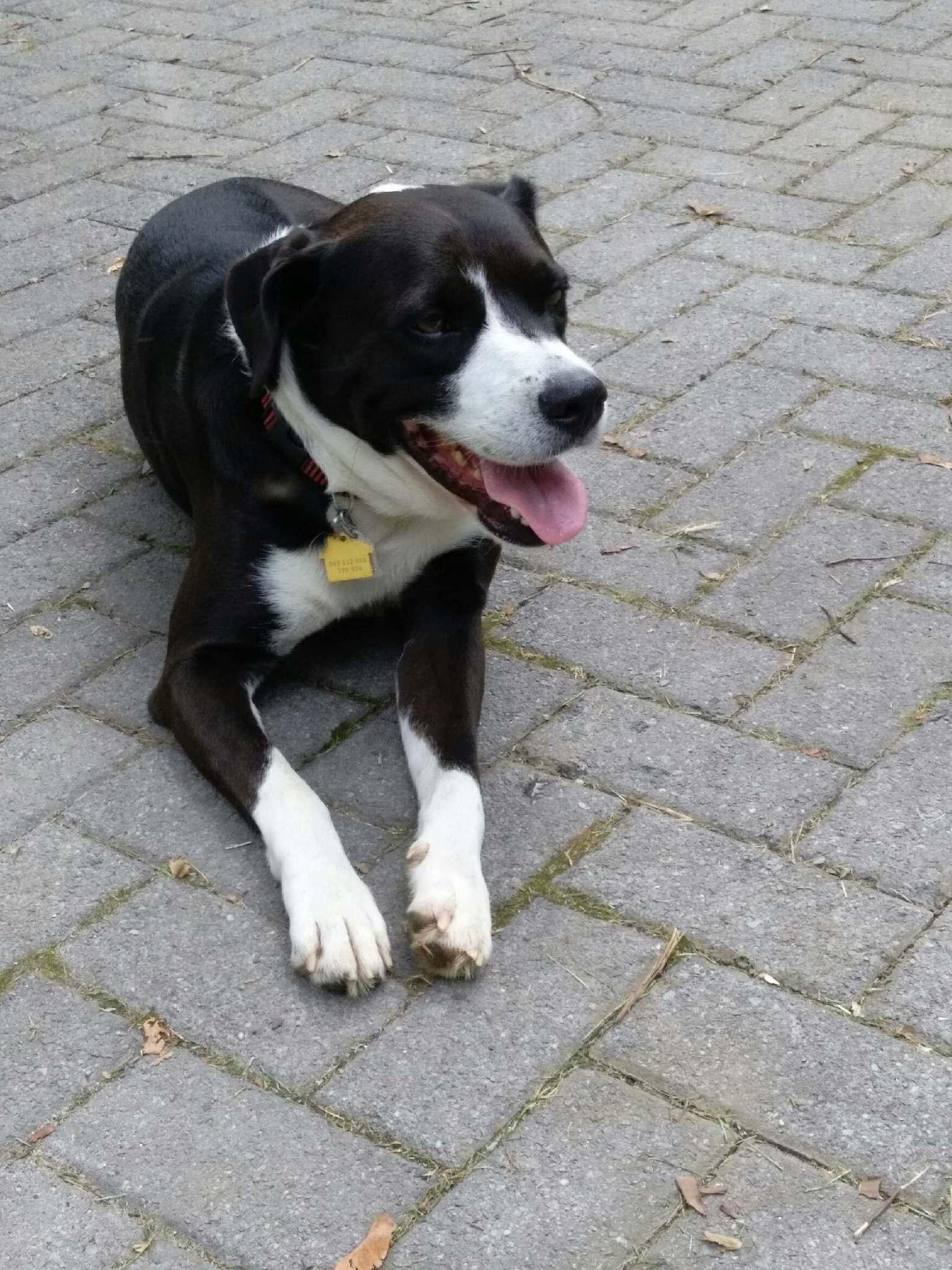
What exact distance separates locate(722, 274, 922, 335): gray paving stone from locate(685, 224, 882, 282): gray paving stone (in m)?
0.08

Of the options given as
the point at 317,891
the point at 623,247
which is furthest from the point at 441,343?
the point at 623,247

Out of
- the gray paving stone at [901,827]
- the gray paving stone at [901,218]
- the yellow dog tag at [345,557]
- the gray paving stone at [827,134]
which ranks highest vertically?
the yellow dog tag at [345,557]

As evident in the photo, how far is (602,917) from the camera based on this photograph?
2.91m

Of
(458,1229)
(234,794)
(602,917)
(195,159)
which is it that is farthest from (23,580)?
(195,159)

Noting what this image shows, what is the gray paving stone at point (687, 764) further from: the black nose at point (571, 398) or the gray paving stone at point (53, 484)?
the gray paving stone at point (53, 484)

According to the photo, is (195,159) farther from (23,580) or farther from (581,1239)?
(581,1239)

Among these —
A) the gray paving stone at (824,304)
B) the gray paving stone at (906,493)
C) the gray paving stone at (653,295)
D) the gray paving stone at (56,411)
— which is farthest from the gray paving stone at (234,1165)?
the gray paving stone at (824,304)

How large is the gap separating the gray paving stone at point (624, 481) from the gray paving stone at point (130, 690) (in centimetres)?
114

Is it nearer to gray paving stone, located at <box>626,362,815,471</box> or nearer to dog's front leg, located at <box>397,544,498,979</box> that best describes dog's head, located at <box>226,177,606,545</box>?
dog's front leg, located at <box>397,544,498,979</box>

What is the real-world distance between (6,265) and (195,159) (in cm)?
97

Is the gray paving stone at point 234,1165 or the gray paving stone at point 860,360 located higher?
the gray paving stone at point 234,1165

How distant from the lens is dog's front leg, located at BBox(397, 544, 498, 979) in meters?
2.81

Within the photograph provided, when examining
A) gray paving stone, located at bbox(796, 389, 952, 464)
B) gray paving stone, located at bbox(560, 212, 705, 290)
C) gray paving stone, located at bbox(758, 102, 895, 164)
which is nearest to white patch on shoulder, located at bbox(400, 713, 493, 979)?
gray paving stone, located at bbox(796, 389, 952, 464)

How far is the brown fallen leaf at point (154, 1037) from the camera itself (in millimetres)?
2699
